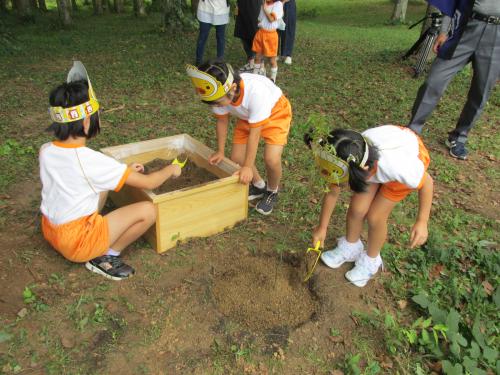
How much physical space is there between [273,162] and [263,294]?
118 centimetres

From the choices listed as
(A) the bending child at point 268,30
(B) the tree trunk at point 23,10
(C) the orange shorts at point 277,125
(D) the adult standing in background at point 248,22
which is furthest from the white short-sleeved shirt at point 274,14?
(B) the tree trunk at point 23,10

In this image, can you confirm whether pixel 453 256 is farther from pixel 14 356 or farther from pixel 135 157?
pixel 14 356

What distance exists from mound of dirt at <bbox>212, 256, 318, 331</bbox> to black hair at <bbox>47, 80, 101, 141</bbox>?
1307 millimetres

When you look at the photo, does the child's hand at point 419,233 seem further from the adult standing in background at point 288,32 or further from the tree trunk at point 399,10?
the tree trunk at point 399,10

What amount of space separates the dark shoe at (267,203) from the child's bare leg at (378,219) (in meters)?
1.03

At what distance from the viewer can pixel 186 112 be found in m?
5.62

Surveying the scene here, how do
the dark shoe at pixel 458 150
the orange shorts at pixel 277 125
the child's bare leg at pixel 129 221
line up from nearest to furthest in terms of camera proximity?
1. the child's bare leg at pixel 129 221
2. the orange shorts at pixel 277 125
3. the dark shoe at pixel 458 150

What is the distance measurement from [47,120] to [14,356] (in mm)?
3756

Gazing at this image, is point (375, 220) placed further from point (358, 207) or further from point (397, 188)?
point (397, 188)

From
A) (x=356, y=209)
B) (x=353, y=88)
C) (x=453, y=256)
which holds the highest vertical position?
(x=356, y=209)

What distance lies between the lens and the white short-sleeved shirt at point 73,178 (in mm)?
2359

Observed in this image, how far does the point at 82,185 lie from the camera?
242cm

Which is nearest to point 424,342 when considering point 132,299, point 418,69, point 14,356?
point 132,299

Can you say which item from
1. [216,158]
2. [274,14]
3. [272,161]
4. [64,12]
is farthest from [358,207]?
[64,12]
